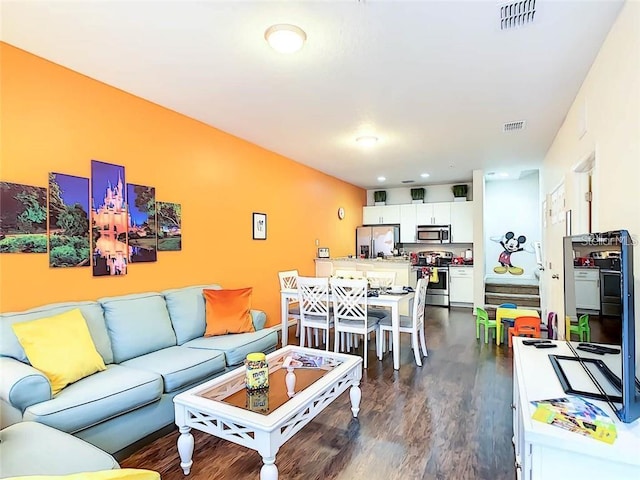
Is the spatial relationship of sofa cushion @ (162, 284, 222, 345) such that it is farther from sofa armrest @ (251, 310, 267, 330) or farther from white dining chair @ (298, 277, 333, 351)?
white dining chair @ (298, 277, 333, 351)

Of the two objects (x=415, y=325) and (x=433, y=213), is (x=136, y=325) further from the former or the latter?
(x=433, y=213)

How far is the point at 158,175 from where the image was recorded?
346 cm

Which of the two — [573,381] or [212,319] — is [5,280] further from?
[573,381]

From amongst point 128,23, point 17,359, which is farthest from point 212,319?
point 128,23

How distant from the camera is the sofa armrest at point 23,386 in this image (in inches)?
72.1

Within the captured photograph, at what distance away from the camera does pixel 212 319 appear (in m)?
3.38

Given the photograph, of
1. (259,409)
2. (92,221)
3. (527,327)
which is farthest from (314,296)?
(527,327)

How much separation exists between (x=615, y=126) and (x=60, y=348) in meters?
3.63

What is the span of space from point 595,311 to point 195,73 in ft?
9.92

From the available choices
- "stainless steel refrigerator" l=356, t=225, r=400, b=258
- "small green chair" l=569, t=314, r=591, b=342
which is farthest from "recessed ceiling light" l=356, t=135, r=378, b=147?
"stainless steel refrigerator" l=356, t=225, r=400, b=258

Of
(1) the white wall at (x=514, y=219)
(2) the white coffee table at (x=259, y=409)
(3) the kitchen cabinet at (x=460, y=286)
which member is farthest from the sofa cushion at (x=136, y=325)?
(1) the white wall at (x=514, y=219)

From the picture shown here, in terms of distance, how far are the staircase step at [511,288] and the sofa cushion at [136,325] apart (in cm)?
625

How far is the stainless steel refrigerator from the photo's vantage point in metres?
7.86

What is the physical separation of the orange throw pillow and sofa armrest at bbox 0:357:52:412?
148cm
